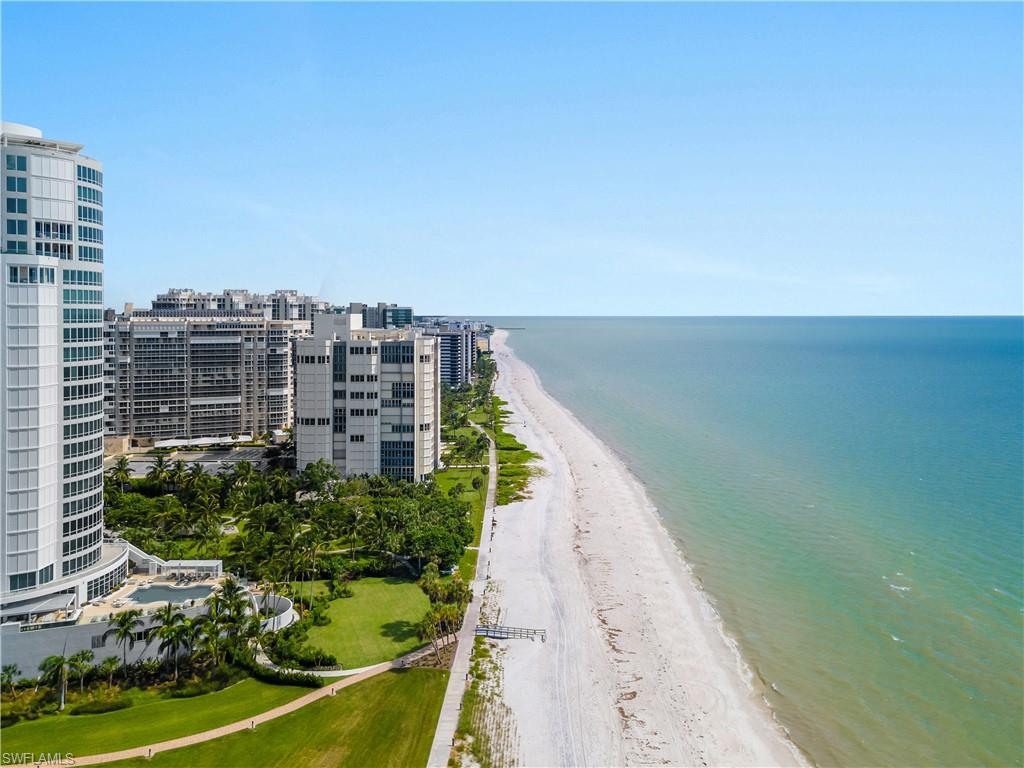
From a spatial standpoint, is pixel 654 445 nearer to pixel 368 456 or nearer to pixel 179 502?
pixel 368 456

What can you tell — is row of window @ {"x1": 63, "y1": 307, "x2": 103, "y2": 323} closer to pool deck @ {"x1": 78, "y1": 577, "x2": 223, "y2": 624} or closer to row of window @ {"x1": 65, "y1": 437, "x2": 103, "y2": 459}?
row of window @ {"x1": 65, "y1": 437, "x2": 103, "y2": 459}

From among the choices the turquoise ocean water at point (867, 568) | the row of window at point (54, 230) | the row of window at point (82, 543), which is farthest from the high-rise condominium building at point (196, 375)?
the row of window at point (54, 230)

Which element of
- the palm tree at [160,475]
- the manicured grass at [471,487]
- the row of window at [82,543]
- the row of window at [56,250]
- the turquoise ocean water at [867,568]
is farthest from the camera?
the palm tree at [160,475]

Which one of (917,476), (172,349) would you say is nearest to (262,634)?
(172,349)

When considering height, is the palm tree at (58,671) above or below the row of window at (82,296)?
below

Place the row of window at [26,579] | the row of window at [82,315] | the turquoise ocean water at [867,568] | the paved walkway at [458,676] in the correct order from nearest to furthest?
1. the paved walkway at [458,676]
2. the turquoise ocean water at [867,568]
3. the row of window at [26,579]
4. the row of window at [82,315]

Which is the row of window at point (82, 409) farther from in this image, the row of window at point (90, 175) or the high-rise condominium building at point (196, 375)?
the high-rise condominium building at point (196, 375)

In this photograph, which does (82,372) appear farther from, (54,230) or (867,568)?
(867,568)

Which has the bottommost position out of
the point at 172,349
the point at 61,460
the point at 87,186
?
the point at 61,460
